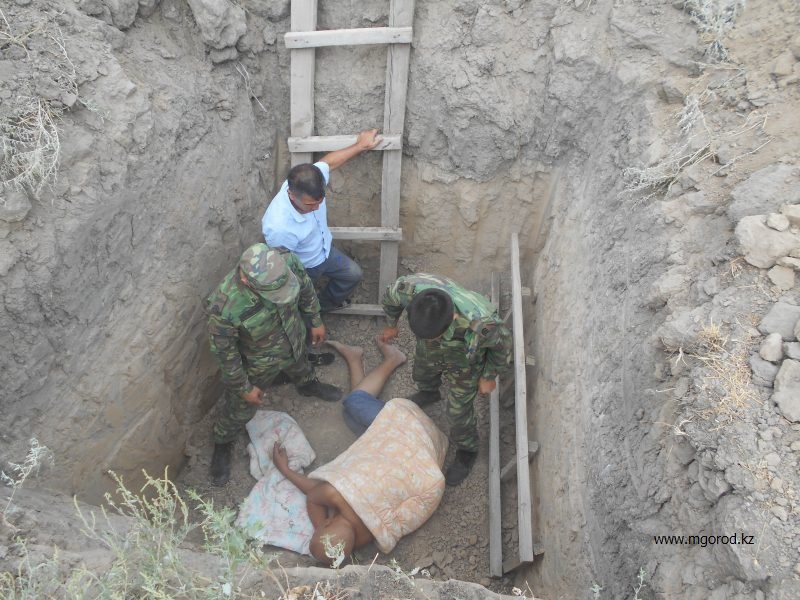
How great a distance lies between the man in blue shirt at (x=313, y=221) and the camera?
3.60 metres

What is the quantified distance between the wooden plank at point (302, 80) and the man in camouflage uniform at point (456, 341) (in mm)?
1509

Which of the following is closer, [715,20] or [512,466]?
[715,20]

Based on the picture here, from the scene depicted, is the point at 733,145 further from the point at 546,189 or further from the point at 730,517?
the point at 730,517

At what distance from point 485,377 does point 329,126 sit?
2.29 metres

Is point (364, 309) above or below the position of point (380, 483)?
above

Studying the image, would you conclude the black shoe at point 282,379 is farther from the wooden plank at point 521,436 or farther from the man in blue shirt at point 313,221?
the wooden plank at point 521,436

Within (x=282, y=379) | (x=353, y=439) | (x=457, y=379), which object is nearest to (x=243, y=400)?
(x=282, y=379)

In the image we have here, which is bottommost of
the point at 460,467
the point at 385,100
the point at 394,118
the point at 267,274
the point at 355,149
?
the point at 460,467

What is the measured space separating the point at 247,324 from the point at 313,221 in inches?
35.9

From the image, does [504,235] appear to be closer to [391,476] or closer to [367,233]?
[367,233]

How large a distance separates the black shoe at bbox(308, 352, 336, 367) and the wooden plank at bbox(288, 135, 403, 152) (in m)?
1.76

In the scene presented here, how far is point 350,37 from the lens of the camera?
12.9ft

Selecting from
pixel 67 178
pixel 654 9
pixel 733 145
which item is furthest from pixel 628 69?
pixel 67 178

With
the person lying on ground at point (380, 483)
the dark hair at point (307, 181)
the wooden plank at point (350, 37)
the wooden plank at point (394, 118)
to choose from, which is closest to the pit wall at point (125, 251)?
the wooden plank at point (350, 37)
